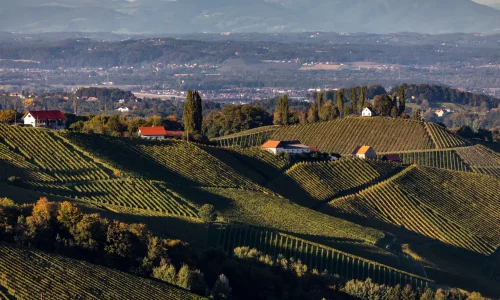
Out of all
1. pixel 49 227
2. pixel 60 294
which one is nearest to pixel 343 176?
pixel 49 227

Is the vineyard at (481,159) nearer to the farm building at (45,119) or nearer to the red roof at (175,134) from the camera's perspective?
the red roof at (175,134)

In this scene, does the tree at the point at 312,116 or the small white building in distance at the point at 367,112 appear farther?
the small white building in distance at the point at 367,112

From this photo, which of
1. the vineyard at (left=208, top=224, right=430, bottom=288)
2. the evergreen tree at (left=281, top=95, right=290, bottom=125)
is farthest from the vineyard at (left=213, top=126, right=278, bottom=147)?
the vineyard at (left=208, top=224, right=430, bottom=288)

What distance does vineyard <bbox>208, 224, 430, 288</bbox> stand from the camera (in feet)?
168

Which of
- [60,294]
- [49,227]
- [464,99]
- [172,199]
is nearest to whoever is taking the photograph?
[60,294]

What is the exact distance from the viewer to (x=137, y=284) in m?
42.5

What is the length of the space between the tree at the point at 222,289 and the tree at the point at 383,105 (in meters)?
60.7

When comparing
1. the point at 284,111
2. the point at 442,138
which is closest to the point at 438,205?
the point at 442,138

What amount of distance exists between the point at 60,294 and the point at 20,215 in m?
6.93

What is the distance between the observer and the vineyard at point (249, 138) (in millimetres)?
89688

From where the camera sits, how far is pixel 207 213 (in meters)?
55.6

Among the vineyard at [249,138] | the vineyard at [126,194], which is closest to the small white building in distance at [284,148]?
the vineyard at [249,138]

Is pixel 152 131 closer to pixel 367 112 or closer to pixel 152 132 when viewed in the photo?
pixel 152 132

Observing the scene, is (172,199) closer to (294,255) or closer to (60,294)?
(294,255)
